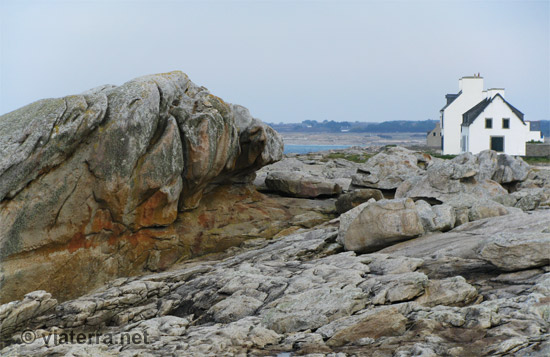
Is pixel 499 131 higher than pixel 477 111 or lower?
lower

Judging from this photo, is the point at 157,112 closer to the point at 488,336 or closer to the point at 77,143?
the point at 77,143

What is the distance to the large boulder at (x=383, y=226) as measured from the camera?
2023 centimetres

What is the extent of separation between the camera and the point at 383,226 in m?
20.3

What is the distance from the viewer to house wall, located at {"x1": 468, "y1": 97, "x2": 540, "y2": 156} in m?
77.8

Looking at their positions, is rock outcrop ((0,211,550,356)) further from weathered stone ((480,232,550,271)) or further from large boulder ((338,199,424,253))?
large boulder ((338,199,424,253))

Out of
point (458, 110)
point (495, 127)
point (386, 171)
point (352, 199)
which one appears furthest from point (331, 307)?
point (458, 110)

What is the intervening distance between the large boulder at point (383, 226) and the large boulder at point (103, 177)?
944 centimetres

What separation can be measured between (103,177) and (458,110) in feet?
256

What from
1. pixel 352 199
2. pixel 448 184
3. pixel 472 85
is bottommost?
pixel 352 199

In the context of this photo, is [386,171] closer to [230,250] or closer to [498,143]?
[230,250]

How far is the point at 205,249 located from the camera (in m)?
27.9

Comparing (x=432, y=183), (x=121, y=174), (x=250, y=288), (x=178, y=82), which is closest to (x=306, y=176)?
(x=432, y=183)

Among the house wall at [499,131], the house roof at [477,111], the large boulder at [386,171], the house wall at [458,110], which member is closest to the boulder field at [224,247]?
the large boulder at [386,171]

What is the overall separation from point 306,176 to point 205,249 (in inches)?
396
